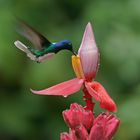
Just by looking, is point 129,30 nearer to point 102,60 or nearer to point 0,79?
point 102,60

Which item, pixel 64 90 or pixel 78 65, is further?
pixel 78 65

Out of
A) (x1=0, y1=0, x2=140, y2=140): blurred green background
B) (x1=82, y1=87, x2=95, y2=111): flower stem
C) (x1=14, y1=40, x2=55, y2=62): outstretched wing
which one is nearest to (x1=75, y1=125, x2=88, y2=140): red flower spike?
(x1=82, y1=87, x2=95, y2=111): flower stem

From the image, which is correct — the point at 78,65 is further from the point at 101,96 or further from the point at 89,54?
the point at 101,96

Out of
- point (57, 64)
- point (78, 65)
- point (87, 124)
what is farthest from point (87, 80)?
point (57, 64)

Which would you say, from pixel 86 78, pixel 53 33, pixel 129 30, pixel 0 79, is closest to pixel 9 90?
pixel 0 79

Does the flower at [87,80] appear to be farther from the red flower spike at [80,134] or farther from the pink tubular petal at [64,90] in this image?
the red flower spike at [80,134]

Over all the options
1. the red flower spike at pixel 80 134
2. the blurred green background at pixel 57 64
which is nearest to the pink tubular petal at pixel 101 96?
the red flower spike at pixel 80 134
